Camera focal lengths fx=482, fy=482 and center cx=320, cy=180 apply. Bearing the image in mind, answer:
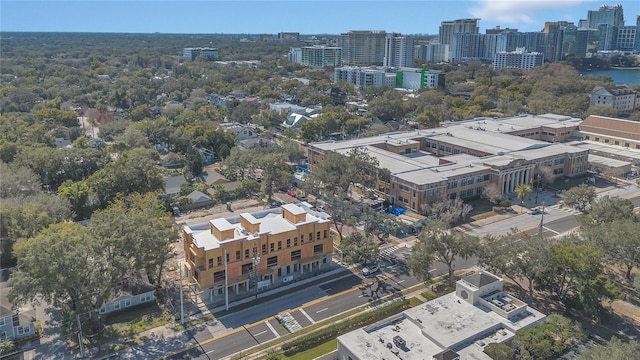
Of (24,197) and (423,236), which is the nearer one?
(423,236)

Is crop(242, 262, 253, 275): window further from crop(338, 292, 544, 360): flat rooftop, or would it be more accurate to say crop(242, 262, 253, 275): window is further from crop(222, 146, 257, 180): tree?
crop(222, 146, 257, 180): tree

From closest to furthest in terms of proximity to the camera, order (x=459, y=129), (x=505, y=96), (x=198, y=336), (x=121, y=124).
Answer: (x=198, y=336) < (x=459, y=129) < (x=121, y=124) < (x=505, y=96)

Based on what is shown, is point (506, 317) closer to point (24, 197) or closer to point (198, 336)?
point (198, 336)

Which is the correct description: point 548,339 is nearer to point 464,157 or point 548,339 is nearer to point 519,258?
point 519,258

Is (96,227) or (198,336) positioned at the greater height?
(96,227)

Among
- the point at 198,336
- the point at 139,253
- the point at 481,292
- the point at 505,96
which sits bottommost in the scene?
the point at 198,336

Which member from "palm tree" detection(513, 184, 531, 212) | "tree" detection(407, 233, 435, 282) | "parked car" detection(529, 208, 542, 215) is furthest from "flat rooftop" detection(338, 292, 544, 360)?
"palm tree" detection(513, 184, 531, 212)

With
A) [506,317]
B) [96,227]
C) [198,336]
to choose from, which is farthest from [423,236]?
[96,227]
